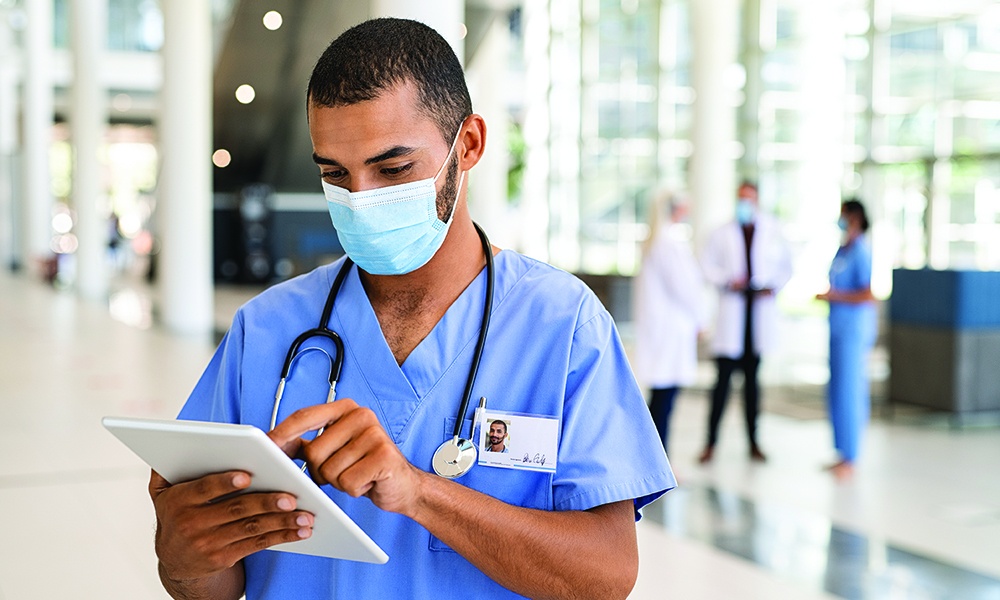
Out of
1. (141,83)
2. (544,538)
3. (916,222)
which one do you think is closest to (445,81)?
(544,538)

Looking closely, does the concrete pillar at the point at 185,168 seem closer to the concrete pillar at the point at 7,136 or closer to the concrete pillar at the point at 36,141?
the concrete pillar at the point at 36,141

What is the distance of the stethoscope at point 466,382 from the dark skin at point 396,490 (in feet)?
0.18

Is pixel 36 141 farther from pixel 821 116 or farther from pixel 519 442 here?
pixel 519 442

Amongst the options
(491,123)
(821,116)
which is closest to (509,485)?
(821,116)

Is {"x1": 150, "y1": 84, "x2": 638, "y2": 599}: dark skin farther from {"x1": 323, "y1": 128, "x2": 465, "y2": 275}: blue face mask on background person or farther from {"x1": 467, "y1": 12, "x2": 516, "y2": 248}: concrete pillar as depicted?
{"x1": 467, "y1": 12, "x2": 516, "y2": 248}: concrete pillar

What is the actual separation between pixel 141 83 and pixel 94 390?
62.6 ft

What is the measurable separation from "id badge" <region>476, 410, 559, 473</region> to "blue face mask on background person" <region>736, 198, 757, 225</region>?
529 cm

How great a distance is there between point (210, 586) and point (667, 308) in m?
4.46

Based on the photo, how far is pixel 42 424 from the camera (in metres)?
6.98

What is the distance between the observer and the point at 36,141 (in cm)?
2203

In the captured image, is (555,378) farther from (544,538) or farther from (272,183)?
(272,183)

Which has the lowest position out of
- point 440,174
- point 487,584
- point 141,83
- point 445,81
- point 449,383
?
point 487,584

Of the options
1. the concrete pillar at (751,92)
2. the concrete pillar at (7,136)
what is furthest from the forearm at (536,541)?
the concrete pillar at (7,136)

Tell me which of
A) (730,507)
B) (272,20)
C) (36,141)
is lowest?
(730,507)
